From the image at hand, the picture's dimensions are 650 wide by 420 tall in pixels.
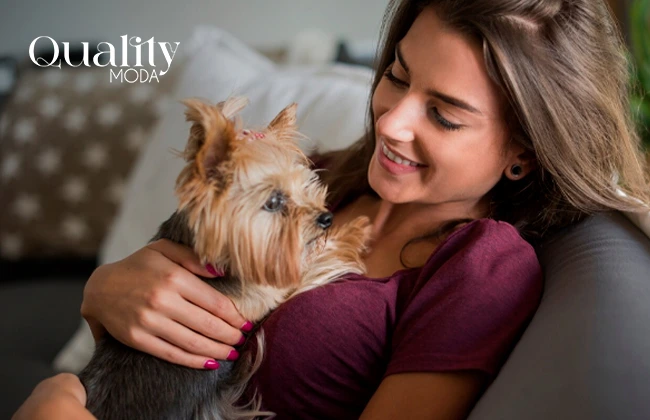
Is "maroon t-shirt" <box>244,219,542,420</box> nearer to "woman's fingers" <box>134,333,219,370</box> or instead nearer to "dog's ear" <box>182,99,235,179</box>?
"woman's fingers" <box>134,333,219,370</box>

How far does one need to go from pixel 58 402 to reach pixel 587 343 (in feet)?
2.28

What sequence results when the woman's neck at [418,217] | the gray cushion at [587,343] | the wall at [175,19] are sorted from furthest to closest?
the wall at [175,19]
the woman's neck at [418,217]
the gray cushion at [587,343]

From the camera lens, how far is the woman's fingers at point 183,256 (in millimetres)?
1003

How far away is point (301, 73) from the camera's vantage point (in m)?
1.82

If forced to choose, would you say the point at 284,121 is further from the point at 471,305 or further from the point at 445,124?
the point at 471,305

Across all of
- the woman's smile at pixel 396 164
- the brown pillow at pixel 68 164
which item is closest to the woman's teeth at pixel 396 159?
the woman's smile at pixel 396 164

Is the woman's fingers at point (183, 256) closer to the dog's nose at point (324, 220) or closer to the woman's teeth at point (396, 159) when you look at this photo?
the dog's nose at point (324, 220)

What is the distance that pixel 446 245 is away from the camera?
103 cm

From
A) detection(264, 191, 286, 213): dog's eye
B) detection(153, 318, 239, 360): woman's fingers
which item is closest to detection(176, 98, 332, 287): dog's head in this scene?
detection(264, 191, 286, 213): dog's eye

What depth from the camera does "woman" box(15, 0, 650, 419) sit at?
3.05 ft

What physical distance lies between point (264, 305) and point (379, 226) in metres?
0.34

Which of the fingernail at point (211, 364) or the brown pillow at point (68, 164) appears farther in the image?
the brown pillow at point (68, 164)

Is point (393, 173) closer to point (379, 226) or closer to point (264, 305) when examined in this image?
point (379, 226)

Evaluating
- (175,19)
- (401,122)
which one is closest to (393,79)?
(401,122)
